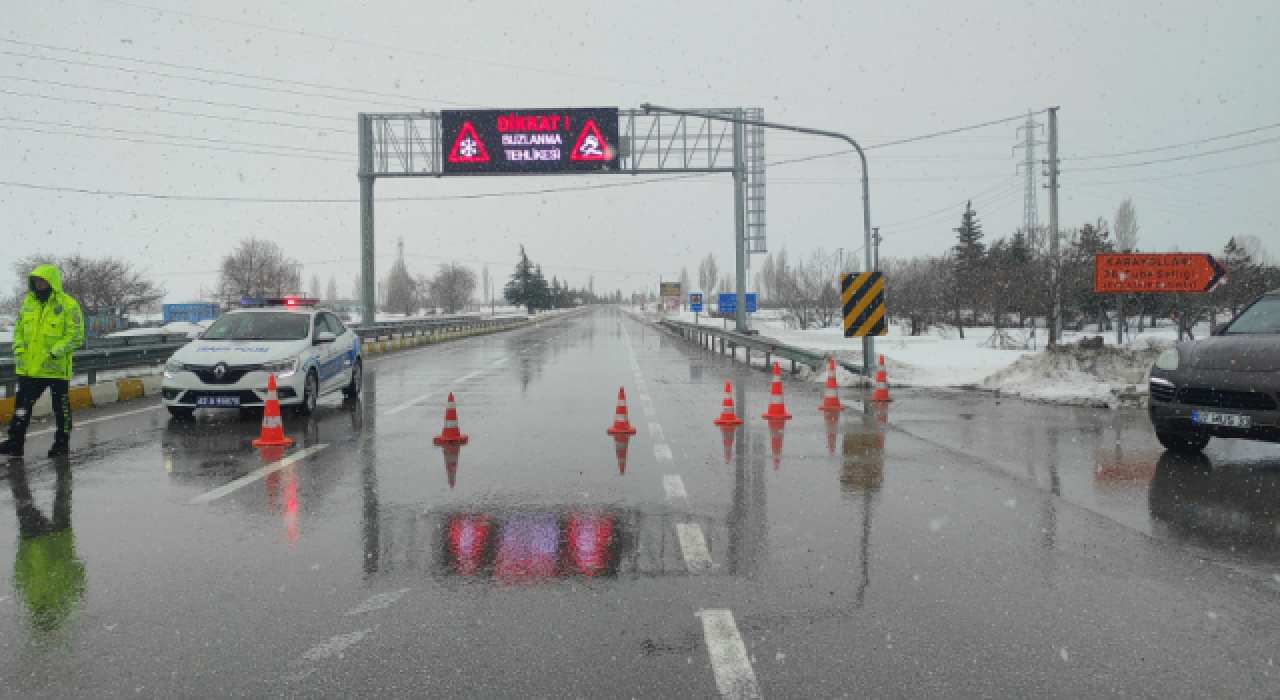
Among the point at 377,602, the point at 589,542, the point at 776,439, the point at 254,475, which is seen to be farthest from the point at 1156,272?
the point at 377,602

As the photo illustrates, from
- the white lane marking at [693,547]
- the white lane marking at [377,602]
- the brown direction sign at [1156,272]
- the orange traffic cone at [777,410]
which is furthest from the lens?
the brown direction sign at [1156,272]

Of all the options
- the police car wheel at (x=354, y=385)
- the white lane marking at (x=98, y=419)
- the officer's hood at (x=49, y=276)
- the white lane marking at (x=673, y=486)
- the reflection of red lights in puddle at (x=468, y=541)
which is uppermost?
the officer's hood at (x=49, y=276)

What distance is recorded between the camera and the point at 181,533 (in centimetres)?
574

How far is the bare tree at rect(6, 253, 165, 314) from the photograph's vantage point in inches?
1638

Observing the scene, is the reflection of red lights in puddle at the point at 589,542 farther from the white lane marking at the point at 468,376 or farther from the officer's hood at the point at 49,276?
the white lane marking at the point at 468,376

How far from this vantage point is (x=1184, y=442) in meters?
8.78

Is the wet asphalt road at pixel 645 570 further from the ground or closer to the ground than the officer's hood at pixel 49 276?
closer to the ground

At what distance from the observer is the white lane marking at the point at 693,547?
4941mm

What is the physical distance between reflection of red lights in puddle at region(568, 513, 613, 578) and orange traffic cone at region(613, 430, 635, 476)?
1772 mm

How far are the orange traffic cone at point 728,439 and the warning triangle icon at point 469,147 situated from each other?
23.2m

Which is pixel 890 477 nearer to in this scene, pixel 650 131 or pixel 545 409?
pixel 545 409

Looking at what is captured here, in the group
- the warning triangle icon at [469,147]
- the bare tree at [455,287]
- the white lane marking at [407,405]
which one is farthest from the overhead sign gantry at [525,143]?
the bare tree at [455,287]

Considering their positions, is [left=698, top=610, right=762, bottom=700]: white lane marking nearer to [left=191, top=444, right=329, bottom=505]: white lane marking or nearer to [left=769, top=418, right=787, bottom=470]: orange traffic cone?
[left=769, top=418, right=787, bottom=470]: orange traffic cone

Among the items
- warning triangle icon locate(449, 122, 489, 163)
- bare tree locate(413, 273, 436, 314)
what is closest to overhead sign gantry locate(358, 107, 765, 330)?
warning triangle icon locate(449, 122, 489, 163)
